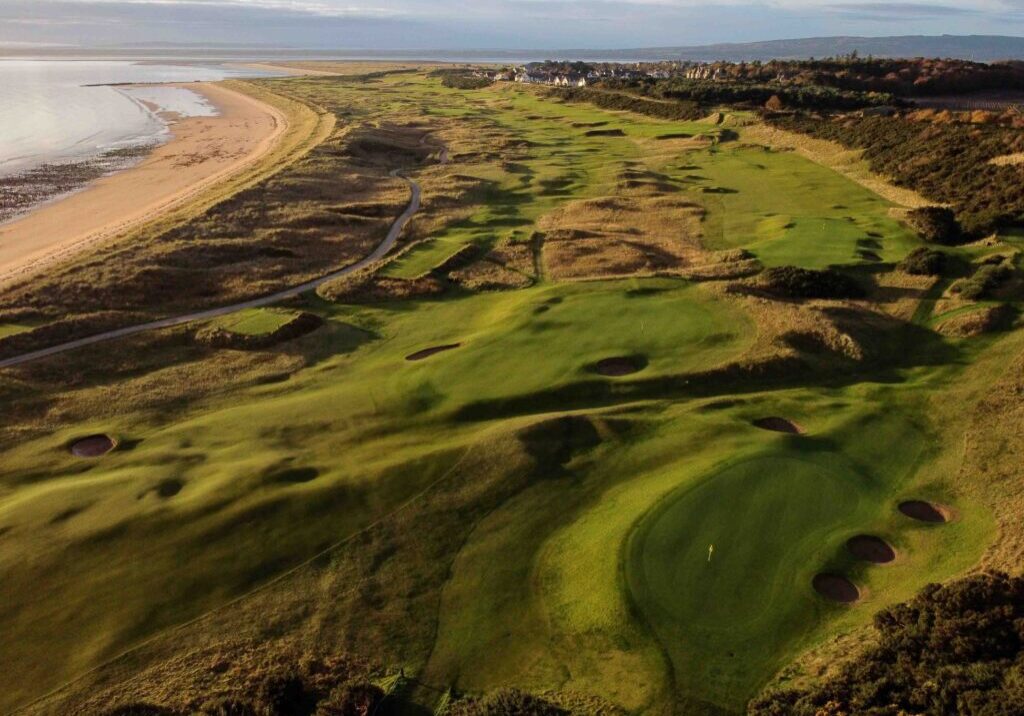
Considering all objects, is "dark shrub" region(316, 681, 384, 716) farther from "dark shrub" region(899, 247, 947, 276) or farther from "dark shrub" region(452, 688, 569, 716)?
"dark shrub" region(899, 247, 947, 276)

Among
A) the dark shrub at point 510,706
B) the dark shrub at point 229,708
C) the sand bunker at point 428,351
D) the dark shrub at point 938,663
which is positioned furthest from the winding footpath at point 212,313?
the dark shrub at point 938,663

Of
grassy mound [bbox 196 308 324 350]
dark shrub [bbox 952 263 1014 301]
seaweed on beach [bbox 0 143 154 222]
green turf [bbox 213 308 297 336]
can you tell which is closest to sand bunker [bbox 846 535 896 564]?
dark shrub [bbox 952 263 1014 301]

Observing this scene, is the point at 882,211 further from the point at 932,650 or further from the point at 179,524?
the point at 179,524

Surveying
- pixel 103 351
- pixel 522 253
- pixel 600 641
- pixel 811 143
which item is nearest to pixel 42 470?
pixel 103 351

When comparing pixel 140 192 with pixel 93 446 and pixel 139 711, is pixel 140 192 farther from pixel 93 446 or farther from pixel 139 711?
pixel 139 711

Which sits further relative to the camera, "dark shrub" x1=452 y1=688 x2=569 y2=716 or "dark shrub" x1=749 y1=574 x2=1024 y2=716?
"dark shrub" x1=452 y1=688 x2=569 y2=716

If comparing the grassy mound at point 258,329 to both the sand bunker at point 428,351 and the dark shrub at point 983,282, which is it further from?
the dark shrub at point 983,282
